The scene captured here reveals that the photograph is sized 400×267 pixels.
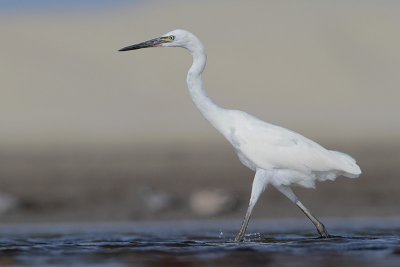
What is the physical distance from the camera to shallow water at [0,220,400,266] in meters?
12.0

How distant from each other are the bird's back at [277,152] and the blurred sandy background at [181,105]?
267 inches

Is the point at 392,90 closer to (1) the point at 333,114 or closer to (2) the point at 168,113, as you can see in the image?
(1) the point at 333,114

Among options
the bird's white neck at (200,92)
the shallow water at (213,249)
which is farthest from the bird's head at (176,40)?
the shallow water at (213,249)

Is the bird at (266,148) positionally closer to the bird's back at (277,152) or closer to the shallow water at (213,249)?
the bird's back at (277,152)

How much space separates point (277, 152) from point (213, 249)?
1735 mm

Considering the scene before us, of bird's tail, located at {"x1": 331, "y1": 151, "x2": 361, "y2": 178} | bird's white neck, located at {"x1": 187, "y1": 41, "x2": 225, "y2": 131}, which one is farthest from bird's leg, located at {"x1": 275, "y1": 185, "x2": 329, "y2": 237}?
bird's white neck, located at {"x1": 187, "y1": 41, "x2": 225, "y2": 131}

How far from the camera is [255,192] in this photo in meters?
14.2

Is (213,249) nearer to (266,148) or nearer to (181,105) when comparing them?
(266,148)

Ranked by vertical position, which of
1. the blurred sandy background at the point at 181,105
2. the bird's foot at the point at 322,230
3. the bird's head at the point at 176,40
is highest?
the blurred sandy background at the point at 181,105

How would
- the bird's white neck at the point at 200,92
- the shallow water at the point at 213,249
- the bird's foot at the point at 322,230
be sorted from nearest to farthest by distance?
the shallow water at the point at 213,249 < the bird's white neck at the point at 200,92 < the bird's foot at the point at 322,230

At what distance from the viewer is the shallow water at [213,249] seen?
11969 mm

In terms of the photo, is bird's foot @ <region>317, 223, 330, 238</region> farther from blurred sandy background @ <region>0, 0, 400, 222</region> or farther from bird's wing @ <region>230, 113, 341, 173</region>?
blurred sandy background @ <region>0, 0, 400, 222</region>

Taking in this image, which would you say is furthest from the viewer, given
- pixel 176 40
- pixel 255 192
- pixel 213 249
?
pixel 176 40

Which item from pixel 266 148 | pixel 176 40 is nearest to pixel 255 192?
pixel 266 148
